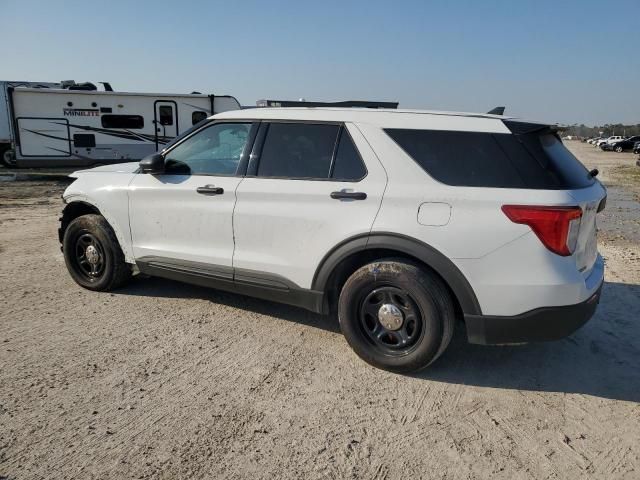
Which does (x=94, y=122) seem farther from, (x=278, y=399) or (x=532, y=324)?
(x=532, y=324)

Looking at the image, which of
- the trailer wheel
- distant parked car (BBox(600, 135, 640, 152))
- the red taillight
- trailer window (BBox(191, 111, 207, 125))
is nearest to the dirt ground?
the red taillight

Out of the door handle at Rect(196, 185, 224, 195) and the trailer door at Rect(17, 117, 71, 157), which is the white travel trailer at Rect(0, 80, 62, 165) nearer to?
the trailer door at Rect(17, 117, 71, 157)

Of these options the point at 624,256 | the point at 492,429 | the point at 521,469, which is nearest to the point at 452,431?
the point at 492,429

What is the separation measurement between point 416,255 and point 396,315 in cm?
46

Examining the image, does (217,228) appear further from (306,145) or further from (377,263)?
(377,263)

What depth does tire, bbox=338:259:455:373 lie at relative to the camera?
125 inches

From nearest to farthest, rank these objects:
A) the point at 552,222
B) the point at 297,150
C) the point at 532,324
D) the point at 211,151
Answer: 1. the point at 552,222
2. the point at 532,324
3. the point at 297,150
4. the point at 211,151

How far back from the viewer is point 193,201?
4.08m

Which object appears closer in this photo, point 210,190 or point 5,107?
point 210,190

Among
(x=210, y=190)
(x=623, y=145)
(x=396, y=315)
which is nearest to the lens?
(x=396, y=315)

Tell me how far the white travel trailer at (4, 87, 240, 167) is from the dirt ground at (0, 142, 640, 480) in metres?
12.0

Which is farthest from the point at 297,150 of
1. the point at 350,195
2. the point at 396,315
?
the point at 396,315

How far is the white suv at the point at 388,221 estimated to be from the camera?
2949mm

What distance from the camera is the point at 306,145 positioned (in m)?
3.70
